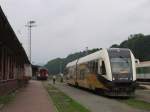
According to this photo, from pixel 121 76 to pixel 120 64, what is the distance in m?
0.94

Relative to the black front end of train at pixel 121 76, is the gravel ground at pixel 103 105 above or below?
below

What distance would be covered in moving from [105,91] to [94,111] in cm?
1034

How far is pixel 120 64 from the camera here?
2877 cm

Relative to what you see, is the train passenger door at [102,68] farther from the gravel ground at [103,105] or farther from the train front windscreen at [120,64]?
the gravel ground at [103,105]

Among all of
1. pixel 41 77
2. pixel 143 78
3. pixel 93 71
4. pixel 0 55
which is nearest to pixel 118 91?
pixel 93 71

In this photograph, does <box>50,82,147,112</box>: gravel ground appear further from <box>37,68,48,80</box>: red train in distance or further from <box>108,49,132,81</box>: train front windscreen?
<box>37,68,48,80</box>: red train in distance

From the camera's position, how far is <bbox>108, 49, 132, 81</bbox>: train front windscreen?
28156mm

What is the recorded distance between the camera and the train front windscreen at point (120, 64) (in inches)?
1109

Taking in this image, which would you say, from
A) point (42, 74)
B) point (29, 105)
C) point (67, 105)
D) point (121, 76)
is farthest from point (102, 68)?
point (42, 74)

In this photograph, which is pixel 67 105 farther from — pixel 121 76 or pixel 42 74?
pixel 42 74

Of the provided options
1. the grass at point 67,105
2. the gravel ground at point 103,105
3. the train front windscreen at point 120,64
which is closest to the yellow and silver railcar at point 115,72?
the train front windscreen at point 120,64

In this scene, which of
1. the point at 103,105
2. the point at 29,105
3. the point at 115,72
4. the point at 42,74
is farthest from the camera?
the point at 42,74

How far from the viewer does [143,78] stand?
62219 mm

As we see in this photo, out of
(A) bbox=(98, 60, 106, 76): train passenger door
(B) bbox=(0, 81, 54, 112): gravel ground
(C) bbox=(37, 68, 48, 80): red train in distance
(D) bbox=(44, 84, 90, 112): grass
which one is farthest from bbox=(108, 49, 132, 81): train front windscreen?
(C) bbox=(37, 68, 48, 80): red train in distance
